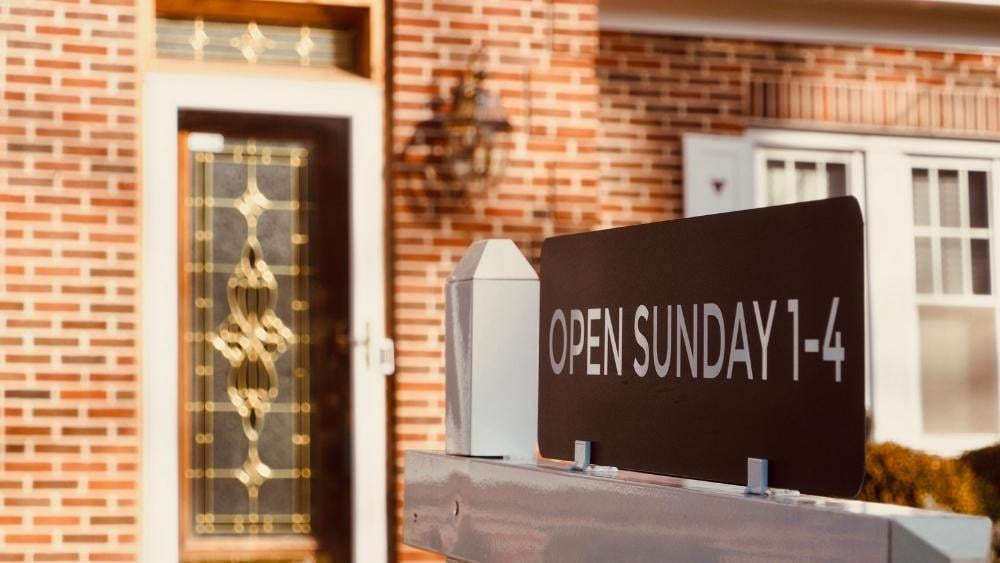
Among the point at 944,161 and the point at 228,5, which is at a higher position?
the point at 228,5

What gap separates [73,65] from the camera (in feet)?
19.5

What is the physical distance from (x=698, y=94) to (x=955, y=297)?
1846mm

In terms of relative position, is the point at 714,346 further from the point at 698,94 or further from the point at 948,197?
the point at 948,197

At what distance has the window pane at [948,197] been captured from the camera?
24.3 ft

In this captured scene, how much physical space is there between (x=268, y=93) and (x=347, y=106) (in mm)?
372

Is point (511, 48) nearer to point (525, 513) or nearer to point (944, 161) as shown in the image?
point (944, 161)

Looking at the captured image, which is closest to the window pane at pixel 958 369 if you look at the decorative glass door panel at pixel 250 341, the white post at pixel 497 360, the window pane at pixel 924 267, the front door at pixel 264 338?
the window pane at pixel 924 267

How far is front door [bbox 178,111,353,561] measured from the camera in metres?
6.15

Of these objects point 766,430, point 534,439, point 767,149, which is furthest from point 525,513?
point 767,149

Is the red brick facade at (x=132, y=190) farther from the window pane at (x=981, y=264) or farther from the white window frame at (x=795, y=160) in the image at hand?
the window pane at (x=981, y=264)

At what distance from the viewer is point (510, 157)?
6.43m

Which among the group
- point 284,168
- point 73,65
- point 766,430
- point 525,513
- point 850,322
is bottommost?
point 525,513

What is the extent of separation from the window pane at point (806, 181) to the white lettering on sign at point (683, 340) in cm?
547

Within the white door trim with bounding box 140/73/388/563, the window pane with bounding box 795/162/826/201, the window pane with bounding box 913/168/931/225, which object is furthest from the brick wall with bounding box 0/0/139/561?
the window pane with bounding box 913/168/931/225
